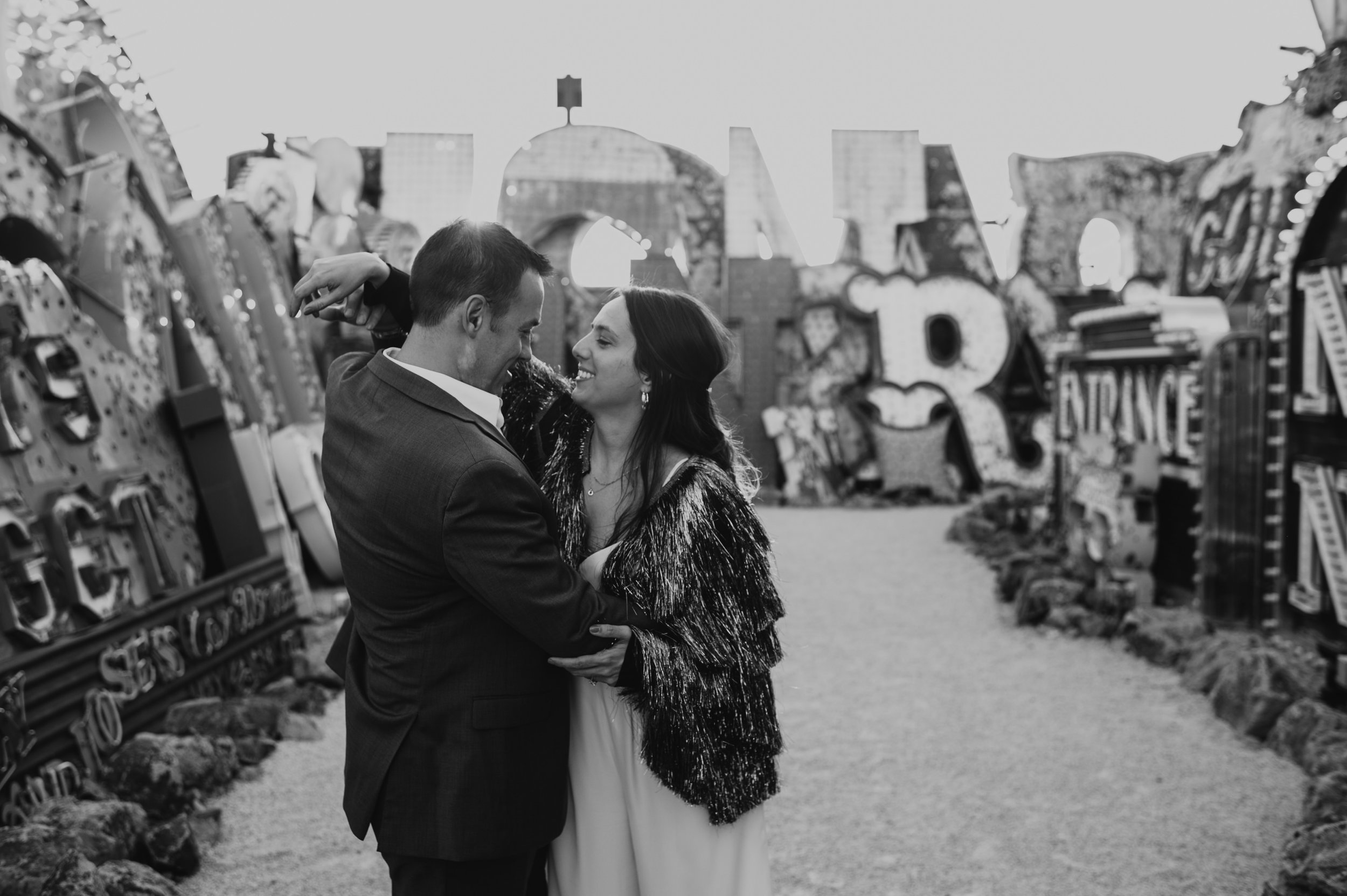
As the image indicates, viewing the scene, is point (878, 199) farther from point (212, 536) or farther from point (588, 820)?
point (588, 820)

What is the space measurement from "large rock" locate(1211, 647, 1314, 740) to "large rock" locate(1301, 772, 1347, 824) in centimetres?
113

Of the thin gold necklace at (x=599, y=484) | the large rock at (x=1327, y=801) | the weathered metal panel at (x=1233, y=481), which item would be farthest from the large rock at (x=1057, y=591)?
the thin gold necklace at (x=599, y=484)

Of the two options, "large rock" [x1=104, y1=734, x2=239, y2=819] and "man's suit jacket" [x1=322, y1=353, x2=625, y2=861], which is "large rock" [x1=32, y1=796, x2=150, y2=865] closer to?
"large rock" [x1=104, y1=734, x2=239, y2=819]

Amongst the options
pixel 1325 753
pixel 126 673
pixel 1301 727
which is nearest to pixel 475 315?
pixel 126 673

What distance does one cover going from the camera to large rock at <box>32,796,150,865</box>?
3547 millimetres

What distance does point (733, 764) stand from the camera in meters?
2.34

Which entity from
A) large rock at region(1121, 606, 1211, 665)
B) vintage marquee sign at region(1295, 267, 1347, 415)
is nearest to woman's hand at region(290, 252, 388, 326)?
vintage marquee sign at region(1295, 267, 1347, 415)

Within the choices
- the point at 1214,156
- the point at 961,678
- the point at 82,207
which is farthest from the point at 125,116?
the point at 1214,156

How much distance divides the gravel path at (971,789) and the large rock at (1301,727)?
0.09 m

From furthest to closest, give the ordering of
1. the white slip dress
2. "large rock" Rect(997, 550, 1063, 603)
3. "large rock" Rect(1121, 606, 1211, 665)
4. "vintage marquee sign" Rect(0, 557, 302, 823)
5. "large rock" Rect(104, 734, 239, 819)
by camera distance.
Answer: "large rock" Rect(997, 550, 1063, 603) → "large rock" Rect(1121, 606, 1211, 665) → "large rock" Rect(104, 734, 239, 819) → "vintage marquee sign" Rect(0, 557, 302, 823) → the white slip dress

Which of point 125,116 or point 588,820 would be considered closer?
point 588,820

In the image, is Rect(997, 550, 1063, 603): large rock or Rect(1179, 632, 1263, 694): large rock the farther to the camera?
Rect(997, 550, 1063, 603): large rock

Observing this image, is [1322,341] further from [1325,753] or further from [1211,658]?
[1325,753]

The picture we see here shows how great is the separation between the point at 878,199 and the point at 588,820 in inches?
536
